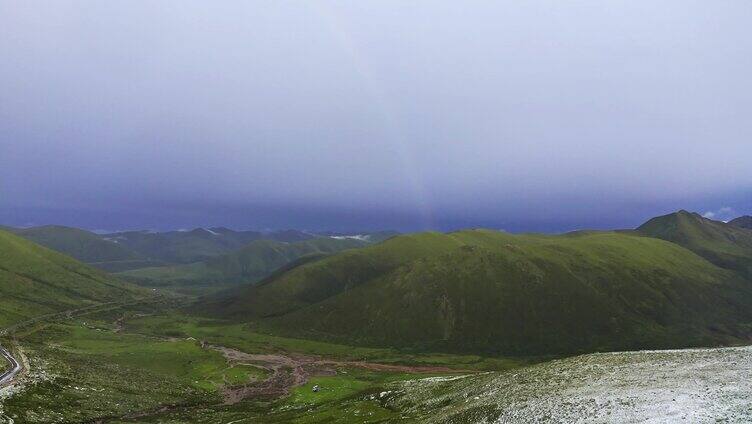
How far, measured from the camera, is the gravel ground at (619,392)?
45.4 m

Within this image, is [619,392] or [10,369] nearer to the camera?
[619,392]

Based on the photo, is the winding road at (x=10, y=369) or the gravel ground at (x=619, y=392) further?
the winding road at (x=10, y=369)

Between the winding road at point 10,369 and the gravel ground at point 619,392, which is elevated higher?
the gravel ground at point 619,392

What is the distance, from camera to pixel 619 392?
5247cm

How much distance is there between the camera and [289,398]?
135500 mm

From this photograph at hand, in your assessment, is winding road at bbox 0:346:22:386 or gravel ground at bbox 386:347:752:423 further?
winding road at bbox 0:346:22:386

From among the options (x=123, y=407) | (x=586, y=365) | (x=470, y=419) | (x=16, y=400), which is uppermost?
(x=586, y=365)

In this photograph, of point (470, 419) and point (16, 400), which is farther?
point (16, 400)

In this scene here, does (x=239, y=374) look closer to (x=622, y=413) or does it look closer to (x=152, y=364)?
(x=152, y=364)

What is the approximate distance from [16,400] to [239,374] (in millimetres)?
87983

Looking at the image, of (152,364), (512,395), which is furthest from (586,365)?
(152,364)

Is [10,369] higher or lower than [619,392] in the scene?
lower

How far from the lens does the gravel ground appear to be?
149ft

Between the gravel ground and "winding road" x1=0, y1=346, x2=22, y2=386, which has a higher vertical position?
A: the gravel ground
